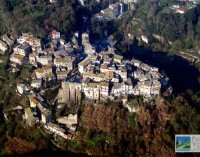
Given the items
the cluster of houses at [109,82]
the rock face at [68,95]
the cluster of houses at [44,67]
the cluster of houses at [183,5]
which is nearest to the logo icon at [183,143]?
the cluster of houses at [109,82]

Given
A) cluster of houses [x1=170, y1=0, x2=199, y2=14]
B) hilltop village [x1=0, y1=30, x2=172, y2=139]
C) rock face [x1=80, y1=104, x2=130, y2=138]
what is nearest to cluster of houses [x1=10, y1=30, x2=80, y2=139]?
hilltop village [x1=0, y1=30, x2=172, y2=139]

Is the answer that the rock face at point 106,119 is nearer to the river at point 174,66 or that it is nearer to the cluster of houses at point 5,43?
the river at point 174,66

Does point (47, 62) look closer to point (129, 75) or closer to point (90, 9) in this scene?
point (129, 75)

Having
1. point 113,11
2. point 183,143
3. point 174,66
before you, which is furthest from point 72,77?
point 113,11

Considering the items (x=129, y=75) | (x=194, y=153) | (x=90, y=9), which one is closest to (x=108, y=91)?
(x=129, y=75)

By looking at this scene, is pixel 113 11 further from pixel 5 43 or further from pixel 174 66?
pixel 5 43

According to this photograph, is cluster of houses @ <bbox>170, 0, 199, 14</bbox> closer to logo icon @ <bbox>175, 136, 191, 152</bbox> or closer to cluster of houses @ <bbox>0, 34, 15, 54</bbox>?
A: cluster of houses @ <bbox>0, 34, 15, 54</bbox>
